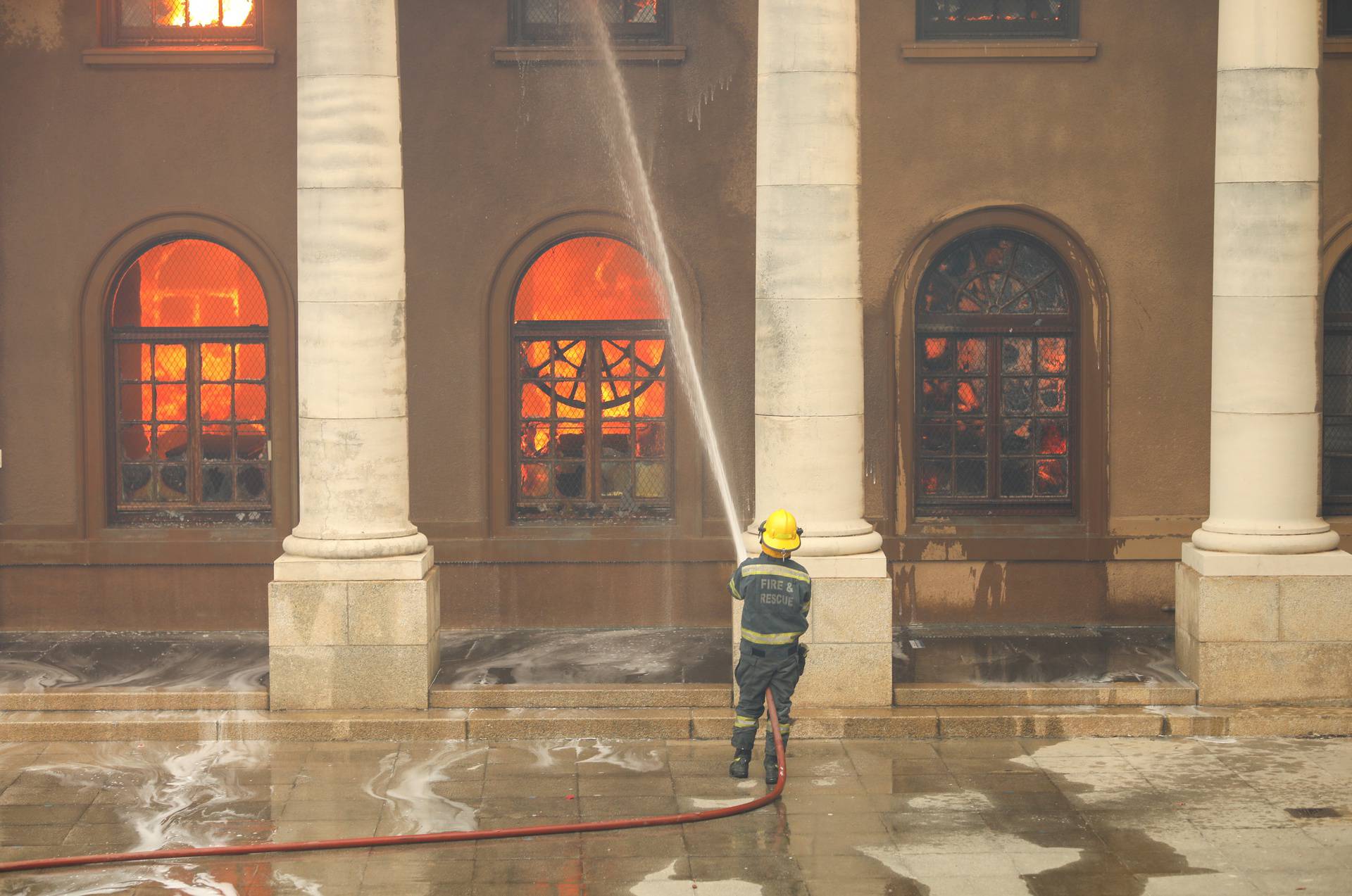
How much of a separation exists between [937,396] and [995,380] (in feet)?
1.87

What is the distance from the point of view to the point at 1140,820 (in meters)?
11.6

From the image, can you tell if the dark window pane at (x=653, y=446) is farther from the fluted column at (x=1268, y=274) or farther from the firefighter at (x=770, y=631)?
the fluted column at (x=1268, y=274)

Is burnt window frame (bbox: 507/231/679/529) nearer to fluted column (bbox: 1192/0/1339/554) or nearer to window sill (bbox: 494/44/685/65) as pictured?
window sill (bbox: 494/44/685/65)

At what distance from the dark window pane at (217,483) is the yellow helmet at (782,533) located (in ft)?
22.0

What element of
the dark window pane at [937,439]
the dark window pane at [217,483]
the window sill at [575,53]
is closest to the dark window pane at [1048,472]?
the dark window pane at [937,439]

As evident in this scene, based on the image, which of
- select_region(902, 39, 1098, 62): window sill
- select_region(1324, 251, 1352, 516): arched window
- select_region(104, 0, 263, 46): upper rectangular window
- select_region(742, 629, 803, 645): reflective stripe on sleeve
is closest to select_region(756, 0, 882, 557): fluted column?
select_region(742, 629, 803, 645): reflective stripe on sleeve

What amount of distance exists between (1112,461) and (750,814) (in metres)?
6.63

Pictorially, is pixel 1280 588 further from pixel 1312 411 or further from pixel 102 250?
pixel 102 250

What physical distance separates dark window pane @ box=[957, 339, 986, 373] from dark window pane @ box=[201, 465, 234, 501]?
700cm

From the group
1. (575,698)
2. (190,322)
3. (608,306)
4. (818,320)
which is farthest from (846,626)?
(190,322)

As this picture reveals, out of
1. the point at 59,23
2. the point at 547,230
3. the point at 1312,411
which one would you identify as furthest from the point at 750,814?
the point at 59,23

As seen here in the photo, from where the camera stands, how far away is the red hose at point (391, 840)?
10766 millimetres

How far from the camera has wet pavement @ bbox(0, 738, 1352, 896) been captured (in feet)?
34.6

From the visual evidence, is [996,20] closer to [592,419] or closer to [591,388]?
[591,388]
